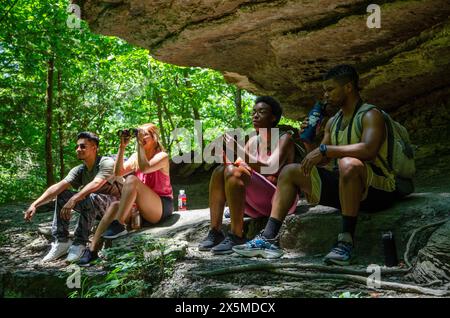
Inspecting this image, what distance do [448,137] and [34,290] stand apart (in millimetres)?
6272

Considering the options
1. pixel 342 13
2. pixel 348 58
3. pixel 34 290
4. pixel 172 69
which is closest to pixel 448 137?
pixel 348 58

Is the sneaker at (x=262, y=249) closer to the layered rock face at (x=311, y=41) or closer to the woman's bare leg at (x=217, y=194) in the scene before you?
the woman's bare leg at (x=217, y=194)

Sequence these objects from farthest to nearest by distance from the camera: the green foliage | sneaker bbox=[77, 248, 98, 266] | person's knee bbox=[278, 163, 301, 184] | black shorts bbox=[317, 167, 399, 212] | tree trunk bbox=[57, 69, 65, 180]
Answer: tree trunk bbox=[57, 69, 65, 180]
sneaker bbox=[77, 248, 98, 266]
person's knee bbox=[278, 163, 301, 184]
black shorts bbox=[317, 167, 399, 212]
the green foliage

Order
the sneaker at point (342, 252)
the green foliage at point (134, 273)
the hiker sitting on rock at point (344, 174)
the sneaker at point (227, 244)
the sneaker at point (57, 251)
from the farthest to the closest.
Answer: the sneaker at point (57, 251) → the sneaker at point (227, 244) → the green foliage at point (134, 273) → the hiker sitting on rock at point (344, 174) → the sneaker at point (342, 252)

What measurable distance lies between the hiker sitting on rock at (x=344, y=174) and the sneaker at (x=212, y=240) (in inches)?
21.2

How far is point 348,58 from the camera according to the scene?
6789mm

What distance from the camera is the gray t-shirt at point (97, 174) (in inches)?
228

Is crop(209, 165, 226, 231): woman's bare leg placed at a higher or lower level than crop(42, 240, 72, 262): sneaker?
higher

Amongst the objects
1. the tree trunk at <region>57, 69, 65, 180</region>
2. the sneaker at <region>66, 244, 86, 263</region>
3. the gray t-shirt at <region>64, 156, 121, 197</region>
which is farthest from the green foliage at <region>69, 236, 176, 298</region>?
the tree trunk at <region>57, 69, 65, 180</region>

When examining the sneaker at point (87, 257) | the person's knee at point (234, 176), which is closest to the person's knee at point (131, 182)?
the sneaker at point (87, 257)

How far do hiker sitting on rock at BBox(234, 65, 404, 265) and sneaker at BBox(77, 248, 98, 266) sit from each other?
1848 mm

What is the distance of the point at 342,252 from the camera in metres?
3.75

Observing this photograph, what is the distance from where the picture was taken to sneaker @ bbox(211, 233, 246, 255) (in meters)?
4.53

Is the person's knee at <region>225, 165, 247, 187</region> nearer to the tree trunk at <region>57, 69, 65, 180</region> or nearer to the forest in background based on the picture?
the forest in background
